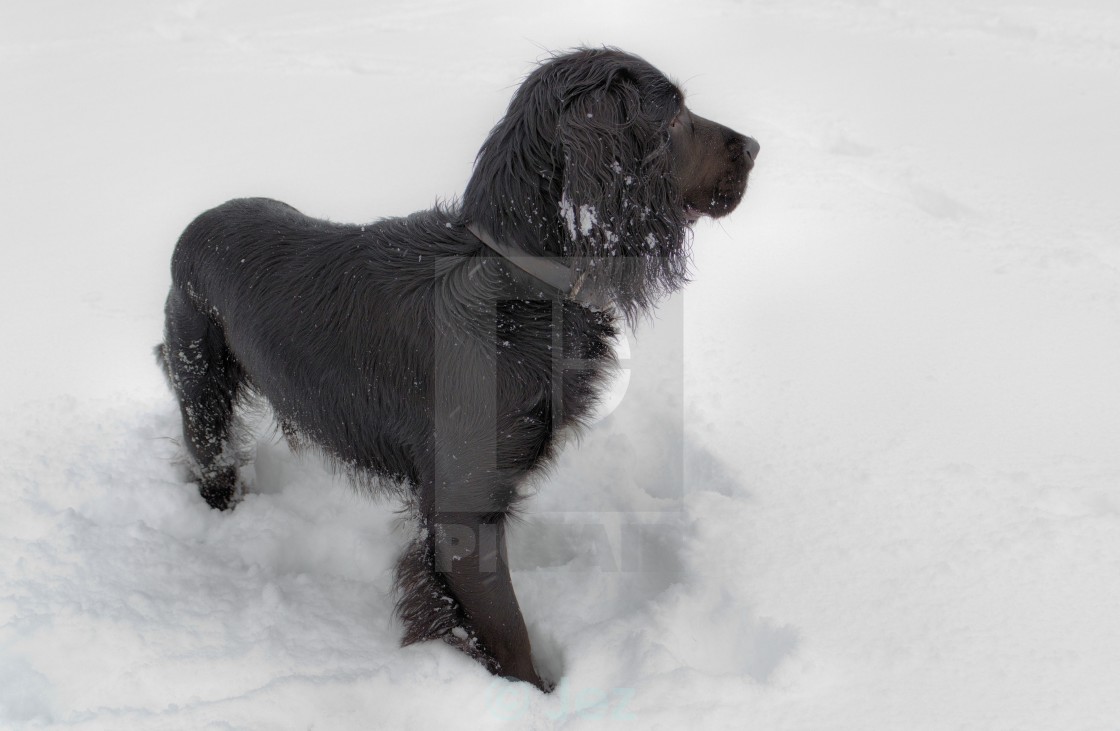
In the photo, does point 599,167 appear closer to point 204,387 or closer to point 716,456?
point 716,456

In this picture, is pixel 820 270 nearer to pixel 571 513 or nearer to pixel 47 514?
pixel 571 513

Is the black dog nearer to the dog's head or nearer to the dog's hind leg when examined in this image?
the dog's head

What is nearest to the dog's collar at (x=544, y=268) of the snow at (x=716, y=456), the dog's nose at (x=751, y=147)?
the dog's nose at (x=751, y=147)

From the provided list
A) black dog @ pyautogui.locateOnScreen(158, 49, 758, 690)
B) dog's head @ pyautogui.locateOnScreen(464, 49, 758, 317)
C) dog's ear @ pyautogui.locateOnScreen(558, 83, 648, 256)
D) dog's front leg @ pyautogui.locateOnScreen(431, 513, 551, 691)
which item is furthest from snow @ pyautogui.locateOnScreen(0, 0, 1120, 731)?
dog's ear @ pyautogui.locateOnScreen(558, 83, 648, 256)

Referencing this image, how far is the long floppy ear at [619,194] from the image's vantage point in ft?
5.83

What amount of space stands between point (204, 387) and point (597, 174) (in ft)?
4.67

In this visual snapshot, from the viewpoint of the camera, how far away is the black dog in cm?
181

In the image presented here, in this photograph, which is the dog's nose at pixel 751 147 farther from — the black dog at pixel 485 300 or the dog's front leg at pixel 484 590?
the dog's front leg at pixel 484 590

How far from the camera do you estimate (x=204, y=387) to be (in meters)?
2.39

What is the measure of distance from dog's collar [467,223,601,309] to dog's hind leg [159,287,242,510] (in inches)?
38.2

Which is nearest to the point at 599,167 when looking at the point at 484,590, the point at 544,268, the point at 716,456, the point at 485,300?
the point at 544,268

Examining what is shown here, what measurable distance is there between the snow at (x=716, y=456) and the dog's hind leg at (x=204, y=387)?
0.32 feet

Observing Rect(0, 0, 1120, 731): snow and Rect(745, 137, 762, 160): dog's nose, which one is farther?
Rect(745, 137, 762, 160): dog's nose

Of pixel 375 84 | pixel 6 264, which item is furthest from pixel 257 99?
pixel 6 264
